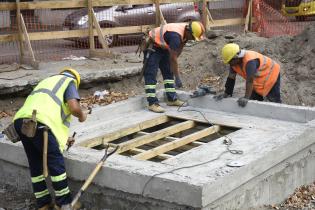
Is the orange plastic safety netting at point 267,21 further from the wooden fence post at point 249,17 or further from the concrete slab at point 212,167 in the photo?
the concrete slab at point 212,167

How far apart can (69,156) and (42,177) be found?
0.44 metres

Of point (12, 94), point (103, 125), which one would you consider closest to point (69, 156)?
point (103, 125)

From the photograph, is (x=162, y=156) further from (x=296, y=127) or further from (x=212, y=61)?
(x=212, y=61)

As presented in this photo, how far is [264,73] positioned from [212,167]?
3.11 metres

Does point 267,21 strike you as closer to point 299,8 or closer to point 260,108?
point 299,8

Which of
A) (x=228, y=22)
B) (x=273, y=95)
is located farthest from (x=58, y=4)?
(x=273, y=95)

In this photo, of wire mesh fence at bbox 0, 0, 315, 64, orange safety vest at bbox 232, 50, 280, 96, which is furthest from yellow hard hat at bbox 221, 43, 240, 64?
wire mesh fence at bbox 0, 0, 315, 64

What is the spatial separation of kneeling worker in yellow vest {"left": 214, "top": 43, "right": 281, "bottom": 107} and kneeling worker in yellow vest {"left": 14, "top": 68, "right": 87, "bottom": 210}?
3.17 meters

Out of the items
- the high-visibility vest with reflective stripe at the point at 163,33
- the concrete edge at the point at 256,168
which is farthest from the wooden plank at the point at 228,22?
the concrete edge at the point at 256,168

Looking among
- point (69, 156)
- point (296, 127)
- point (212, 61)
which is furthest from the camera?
point (212, 61)

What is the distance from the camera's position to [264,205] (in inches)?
242

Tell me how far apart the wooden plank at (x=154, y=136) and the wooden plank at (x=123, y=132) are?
1.24 feet

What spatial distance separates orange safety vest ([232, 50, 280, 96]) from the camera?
27.1 feet

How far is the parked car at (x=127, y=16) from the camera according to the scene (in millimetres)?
13773
